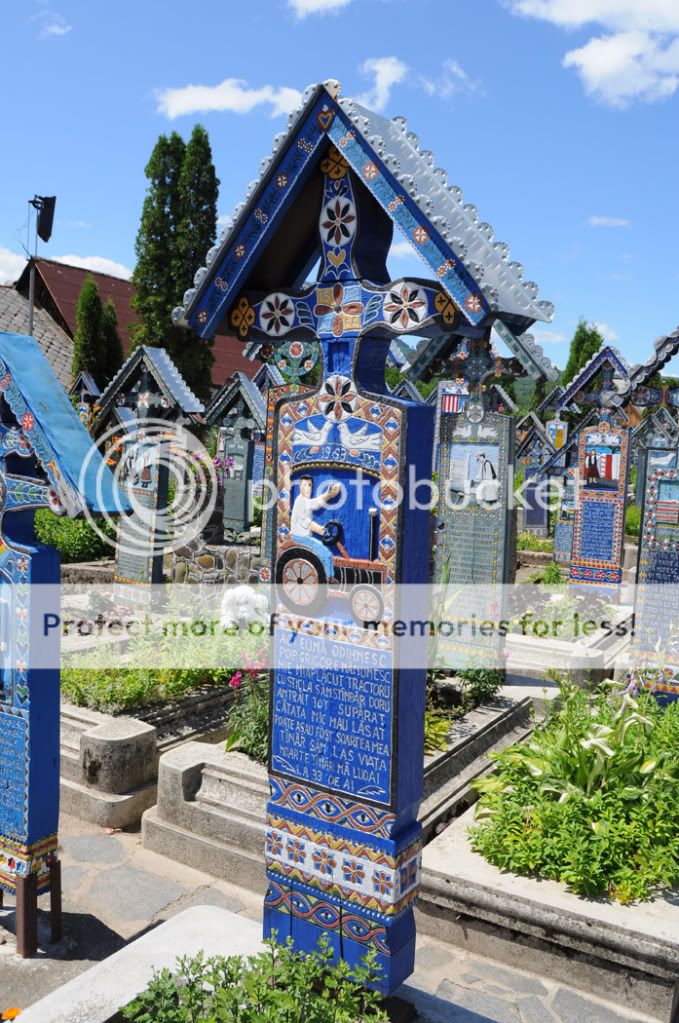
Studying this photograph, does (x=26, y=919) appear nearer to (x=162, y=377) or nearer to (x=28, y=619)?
(x=28, y=619)

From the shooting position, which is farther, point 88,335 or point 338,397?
point 88,335

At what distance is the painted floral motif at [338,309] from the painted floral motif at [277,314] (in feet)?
0.48

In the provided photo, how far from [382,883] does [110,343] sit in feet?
83.6

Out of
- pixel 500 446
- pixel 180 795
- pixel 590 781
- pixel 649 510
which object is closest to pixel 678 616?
pixel 649 510

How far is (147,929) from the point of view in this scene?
16.5 ft

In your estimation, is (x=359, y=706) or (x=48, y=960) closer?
(x=359, y=706)

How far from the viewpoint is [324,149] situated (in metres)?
3.74

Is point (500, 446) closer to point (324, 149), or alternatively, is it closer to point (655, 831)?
point (655, 831)

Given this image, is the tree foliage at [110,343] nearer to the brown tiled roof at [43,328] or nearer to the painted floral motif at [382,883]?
the brown tiled roof at [43,328]

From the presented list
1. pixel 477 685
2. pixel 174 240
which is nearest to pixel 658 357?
pixel 477 685

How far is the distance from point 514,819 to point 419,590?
2194 mm

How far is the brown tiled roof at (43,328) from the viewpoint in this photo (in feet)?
103

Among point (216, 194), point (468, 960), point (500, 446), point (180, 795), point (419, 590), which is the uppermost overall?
point (216, 194)

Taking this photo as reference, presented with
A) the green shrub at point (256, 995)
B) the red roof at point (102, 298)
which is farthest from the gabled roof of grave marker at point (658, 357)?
the red roof at point (102, 298)
